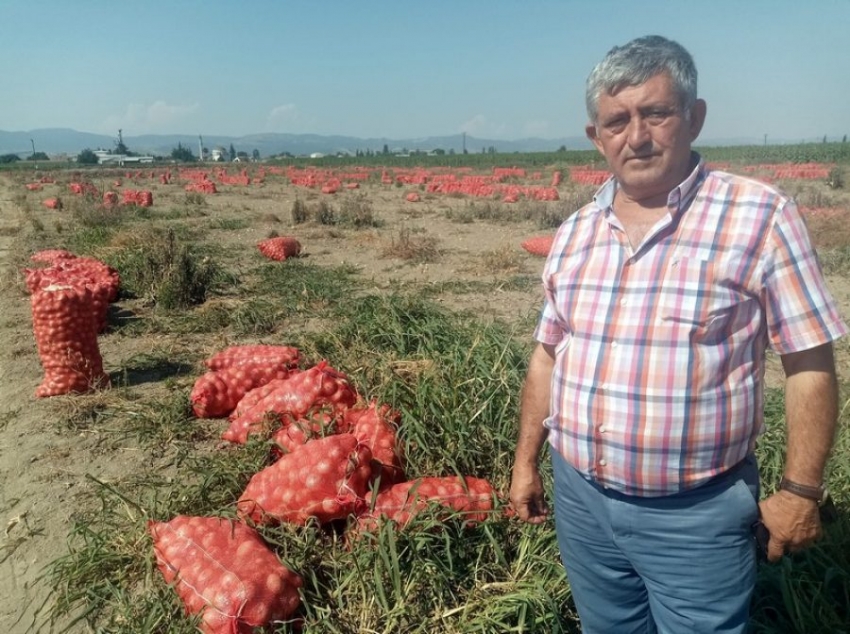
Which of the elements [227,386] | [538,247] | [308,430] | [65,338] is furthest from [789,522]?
[538,247]

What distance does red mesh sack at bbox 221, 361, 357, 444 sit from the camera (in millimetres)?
3271

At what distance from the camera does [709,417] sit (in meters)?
1.46

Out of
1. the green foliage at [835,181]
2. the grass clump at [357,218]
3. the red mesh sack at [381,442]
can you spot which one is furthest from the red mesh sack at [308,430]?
the green foliage at [835,181]

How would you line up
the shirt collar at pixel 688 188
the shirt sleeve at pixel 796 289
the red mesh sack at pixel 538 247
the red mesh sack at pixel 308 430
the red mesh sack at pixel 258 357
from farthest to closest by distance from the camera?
the red mesh sack at pixel 538 247
the red mesh sack at pixel 258 357
the red mesh sack at pixel 308 430
the shirt collar at pixel 688 188
the shirt sleeve at pixel 796 289

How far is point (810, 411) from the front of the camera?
1444 mm

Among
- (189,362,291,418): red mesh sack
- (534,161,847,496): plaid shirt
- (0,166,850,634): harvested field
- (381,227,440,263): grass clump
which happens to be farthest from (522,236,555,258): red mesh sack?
(534,161,847,496): plaid shirt

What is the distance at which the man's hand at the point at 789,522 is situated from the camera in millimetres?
1480

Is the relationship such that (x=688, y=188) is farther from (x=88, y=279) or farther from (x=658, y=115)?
(x=88, y=279)

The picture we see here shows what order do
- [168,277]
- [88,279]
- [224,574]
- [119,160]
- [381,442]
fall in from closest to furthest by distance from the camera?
[224,574] → [381,442] → [88,279] → [168,277] → [119,160]

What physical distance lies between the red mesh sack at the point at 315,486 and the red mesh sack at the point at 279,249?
22.3 feet

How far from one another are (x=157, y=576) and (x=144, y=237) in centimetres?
738

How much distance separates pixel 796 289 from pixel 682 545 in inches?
25.9

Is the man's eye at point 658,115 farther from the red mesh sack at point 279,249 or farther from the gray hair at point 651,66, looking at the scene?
the red mesh sack at point 279,249

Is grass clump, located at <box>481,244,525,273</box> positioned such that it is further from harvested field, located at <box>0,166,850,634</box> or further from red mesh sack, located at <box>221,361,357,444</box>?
red mesh sack, located at <box>221,361,357,444</box>
